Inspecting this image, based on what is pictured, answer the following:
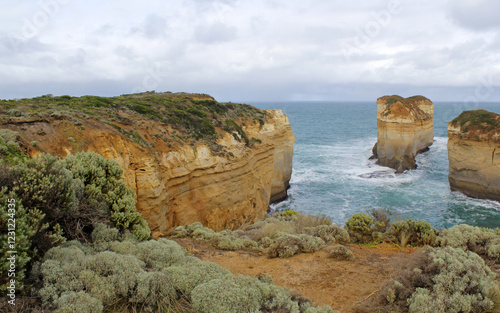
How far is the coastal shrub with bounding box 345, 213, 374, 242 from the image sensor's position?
10.2 metres

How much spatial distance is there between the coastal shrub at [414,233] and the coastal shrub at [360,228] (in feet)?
2.59

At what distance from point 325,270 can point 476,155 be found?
1014 inches

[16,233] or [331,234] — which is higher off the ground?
[16,233]

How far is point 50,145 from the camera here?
32.3 ft

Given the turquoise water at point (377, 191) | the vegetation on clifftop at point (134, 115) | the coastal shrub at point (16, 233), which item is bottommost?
the turquoise water at point (377, 191)

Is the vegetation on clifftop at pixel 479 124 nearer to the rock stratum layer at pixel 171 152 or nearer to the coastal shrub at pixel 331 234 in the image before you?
the rock stratum layer at pixel 171 152

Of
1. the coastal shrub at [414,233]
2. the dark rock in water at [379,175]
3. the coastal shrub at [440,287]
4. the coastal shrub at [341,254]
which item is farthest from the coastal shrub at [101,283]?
the dark rock in water at [379,175]

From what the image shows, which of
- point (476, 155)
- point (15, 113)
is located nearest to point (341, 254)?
point (15, 113)

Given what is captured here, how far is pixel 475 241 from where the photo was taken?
7.28 metres

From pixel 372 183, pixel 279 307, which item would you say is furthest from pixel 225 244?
pixel 372 183

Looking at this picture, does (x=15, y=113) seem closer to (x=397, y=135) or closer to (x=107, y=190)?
(x=107, y=190)

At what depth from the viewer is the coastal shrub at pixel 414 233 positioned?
29.9 ft

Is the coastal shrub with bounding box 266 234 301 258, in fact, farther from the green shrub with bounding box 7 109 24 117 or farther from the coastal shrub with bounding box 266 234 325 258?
the green shrub with bounding box 7 109 24 117

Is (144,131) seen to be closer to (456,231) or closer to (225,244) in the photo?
(225,244)
